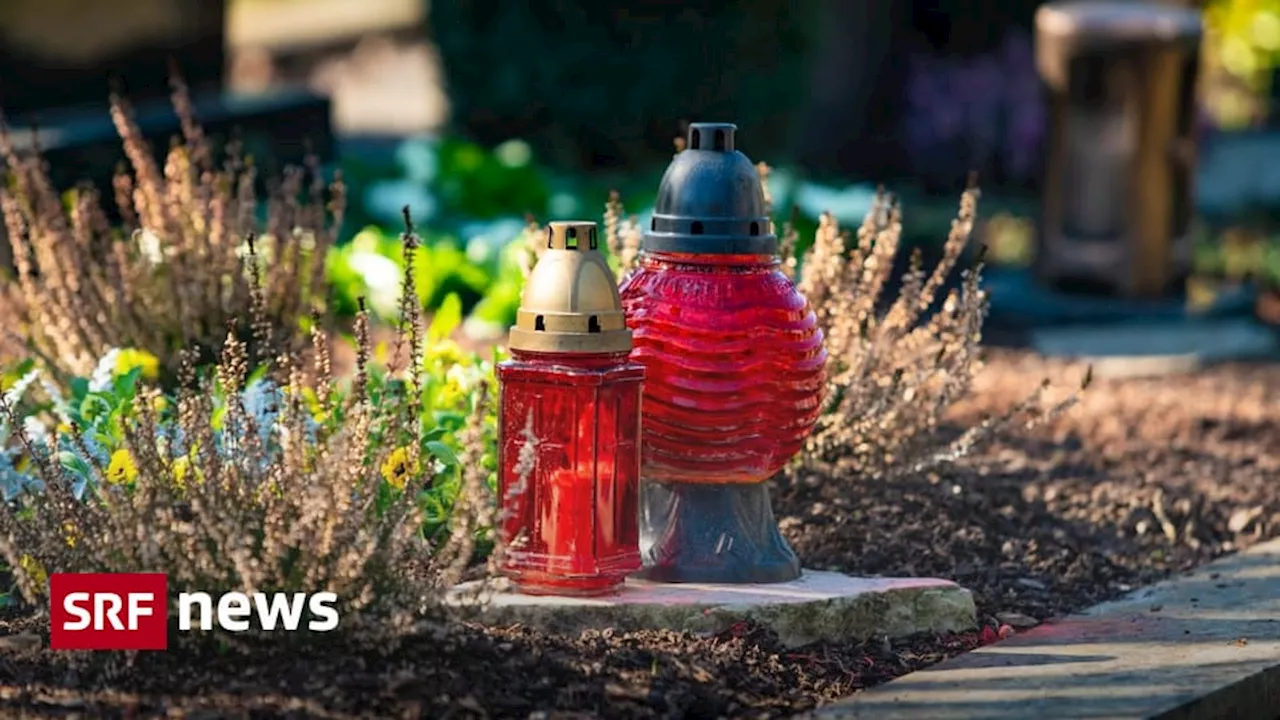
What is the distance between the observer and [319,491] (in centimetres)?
344

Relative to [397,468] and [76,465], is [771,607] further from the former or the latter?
[76,465]

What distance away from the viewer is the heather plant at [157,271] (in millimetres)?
5262

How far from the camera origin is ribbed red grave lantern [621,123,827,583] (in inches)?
153

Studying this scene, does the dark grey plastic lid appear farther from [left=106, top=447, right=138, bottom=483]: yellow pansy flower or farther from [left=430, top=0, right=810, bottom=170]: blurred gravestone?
[left=430, top=0, right=810, bottom=170]: blurred gravestone

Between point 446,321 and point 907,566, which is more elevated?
point 446,321

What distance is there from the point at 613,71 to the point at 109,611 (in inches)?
250

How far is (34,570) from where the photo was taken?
3.74 m

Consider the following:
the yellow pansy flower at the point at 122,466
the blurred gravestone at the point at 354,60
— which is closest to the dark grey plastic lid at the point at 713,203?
the yellow pansy flower at the point at 122,466

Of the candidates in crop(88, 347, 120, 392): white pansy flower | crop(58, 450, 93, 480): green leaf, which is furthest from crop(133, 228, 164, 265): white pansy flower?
crop(58, 450, 93, 480): green leaf

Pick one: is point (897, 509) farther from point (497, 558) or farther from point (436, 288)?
point (436, 288)

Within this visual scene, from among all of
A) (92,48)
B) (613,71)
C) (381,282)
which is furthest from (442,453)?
(613,71)

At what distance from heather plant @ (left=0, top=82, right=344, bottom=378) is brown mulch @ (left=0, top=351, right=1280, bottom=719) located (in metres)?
1.51

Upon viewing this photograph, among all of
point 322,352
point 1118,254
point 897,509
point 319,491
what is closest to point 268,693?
point 319,491

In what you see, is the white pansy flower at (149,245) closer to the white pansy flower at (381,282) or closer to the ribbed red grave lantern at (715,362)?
the white pansy flower at (381,282)
